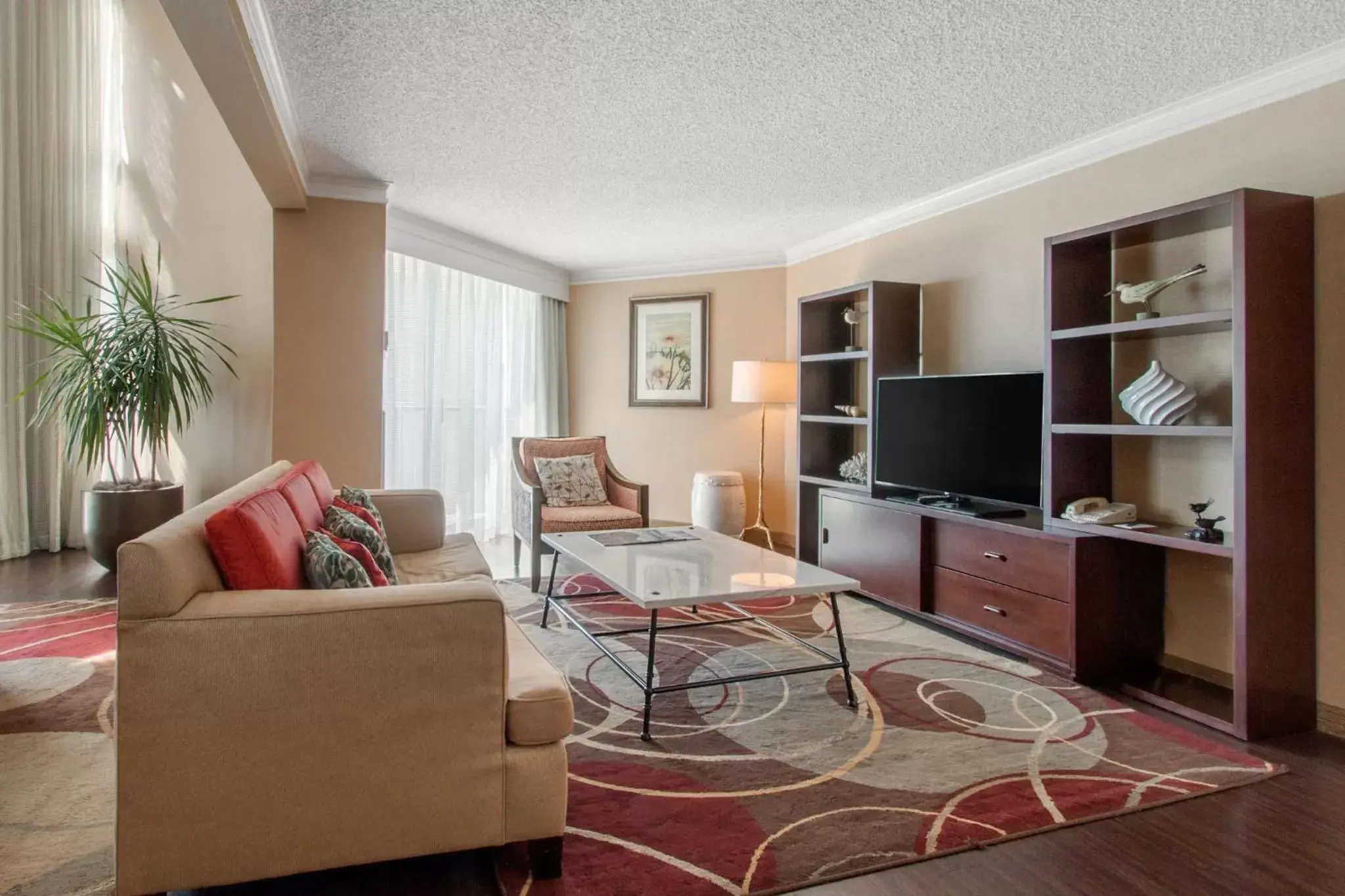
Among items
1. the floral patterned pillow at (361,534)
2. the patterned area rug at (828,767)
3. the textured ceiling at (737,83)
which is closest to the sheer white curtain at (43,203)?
the textured ceiling at (737,83)

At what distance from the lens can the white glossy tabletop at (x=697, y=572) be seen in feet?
8.75

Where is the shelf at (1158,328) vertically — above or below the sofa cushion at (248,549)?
above

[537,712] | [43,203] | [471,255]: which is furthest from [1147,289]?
[43,203]

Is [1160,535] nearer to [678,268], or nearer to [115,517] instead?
[678,268]

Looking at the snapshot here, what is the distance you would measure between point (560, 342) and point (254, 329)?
8.94ft

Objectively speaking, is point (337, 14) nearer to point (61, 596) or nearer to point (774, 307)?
point (61, 596)

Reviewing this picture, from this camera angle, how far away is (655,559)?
3281 mm

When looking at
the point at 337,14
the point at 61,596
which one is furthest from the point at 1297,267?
the point at 61,596

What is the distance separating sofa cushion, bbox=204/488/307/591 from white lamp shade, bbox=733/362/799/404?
4.17 meters

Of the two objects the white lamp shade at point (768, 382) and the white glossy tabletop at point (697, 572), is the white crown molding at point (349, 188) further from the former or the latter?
the white lamp shade at point (768, 382)

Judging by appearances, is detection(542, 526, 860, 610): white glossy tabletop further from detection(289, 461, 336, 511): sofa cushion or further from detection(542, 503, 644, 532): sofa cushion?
detection(289, 461, 336, 511): sofa cushion

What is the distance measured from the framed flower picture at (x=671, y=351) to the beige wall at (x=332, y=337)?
263cm

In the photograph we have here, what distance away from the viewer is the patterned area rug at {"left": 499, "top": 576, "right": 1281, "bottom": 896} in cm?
187

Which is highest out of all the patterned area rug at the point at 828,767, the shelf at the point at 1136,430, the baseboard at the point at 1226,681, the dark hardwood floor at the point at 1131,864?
the shelf at the point at 1136,430
